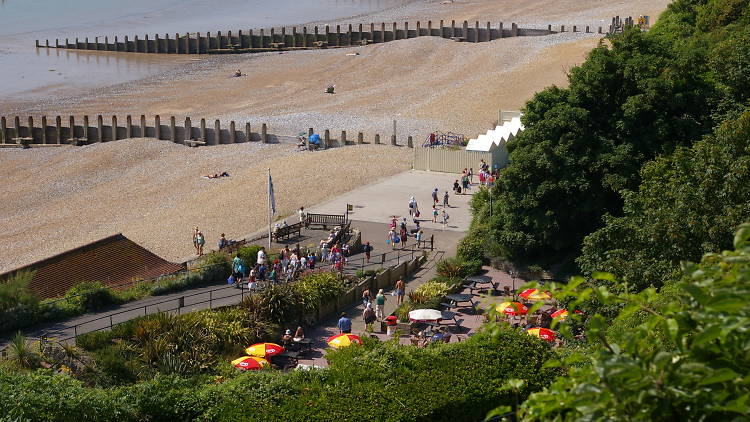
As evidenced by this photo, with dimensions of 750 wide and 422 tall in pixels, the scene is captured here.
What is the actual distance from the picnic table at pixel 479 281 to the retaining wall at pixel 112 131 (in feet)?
85.0

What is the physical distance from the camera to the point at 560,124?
2911cm

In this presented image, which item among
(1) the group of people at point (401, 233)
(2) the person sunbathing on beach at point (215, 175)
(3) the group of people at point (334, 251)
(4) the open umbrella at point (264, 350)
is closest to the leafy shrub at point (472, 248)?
(1) the group of people at point (401, 233)

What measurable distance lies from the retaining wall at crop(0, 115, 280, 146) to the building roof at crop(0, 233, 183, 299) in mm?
24183

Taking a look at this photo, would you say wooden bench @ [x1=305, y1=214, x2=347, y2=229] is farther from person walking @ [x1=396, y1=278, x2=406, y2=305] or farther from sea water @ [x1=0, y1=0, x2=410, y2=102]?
sea water @ [x1=0, y1=0, x2=410, y2=102]

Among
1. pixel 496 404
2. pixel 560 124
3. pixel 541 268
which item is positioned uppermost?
pixel 560 124

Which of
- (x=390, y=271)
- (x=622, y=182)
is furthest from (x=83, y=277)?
(x=622, y=182)

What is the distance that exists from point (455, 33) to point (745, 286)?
7631 centimetres

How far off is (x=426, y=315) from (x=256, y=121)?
3463 centimetres

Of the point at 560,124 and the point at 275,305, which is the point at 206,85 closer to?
the point at 560,124

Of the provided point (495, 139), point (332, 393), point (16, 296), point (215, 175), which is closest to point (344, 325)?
point (16, 296)

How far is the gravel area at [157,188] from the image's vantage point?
36.7 metres

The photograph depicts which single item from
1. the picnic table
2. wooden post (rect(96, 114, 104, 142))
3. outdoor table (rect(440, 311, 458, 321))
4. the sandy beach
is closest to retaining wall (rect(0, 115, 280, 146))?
wooden post (rect(96, 114, 104, 142))

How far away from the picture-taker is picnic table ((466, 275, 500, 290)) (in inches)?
1061

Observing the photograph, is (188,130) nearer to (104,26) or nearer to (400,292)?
(400,292)
